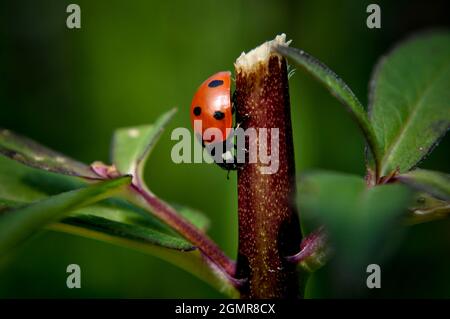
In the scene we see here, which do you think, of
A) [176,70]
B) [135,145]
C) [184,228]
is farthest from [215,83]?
[176,70]

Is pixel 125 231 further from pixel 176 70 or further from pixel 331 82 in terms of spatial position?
pixel 176 70

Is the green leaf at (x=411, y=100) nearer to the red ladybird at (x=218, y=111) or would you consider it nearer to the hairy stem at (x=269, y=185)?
the hairy stem at (x=269, y=185)

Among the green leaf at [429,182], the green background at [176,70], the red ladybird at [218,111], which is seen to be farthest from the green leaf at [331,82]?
the green background at [176,70]

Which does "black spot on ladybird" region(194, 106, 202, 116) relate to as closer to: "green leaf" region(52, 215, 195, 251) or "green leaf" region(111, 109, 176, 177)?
"green leaf" region(111, 109, 176, 177)

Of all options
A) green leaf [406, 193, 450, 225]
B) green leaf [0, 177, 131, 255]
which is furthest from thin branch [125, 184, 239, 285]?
green leaf [406, 193, 450, 225]
